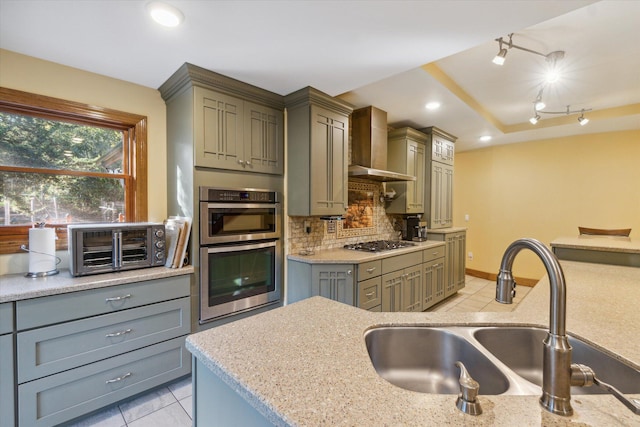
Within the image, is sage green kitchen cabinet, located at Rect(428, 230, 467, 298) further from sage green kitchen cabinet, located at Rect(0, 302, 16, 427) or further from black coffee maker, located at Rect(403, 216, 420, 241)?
sage green kitchen cabinet, located at Rect(0, 302, 16, 427)

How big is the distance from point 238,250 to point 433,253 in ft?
8.35

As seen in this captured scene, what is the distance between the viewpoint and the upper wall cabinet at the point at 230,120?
2.21 m

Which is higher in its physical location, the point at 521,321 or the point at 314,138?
the point at 314,138

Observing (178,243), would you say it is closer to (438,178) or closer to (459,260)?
(438,178)

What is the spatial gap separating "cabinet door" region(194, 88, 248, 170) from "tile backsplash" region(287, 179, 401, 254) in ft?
2.86

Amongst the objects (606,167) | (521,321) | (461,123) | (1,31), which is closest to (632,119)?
(606,167)

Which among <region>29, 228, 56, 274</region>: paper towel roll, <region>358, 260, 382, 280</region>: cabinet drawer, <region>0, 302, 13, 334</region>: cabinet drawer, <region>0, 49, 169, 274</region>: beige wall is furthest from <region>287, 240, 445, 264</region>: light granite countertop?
<region>0, 302, 13, 334</region>: cabinet drawer

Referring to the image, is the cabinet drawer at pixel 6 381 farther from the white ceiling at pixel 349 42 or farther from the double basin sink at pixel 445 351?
the double basin sink at pixel 445 351

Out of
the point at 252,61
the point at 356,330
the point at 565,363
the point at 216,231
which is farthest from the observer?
the point at 216,231

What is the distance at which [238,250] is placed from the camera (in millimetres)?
2475

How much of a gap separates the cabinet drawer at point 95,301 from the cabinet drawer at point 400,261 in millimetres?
1854

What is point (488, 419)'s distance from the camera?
616mm

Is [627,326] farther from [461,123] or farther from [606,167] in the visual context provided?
[606,167]

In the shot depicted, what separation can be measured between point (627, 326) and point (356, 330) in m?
1.10
